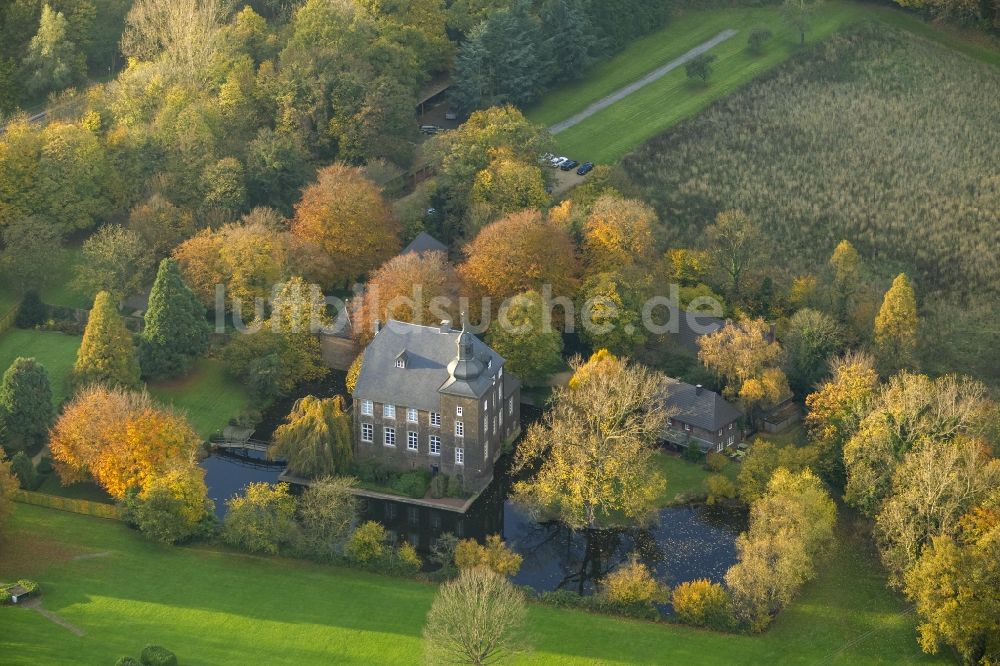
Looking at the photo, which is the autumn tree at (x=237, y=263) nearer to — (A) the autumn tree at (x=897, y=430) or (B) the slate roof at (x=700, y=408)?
(B) the slate roof at (x=700, y=408)

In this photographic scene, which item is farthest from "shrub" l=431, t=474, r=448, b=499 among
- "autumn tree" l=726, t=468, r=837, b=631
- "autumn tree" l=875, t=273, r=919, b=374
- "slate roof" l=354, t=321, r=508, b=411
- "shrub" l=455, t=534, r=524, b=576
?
"autumn tree" l=875, t=273, r=919, b=374

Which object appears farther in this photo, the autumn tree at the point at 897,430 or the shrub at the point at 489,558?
the autumn tree at the point at 897,430

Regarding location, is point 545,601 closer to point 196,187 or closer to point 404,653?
point 404,653

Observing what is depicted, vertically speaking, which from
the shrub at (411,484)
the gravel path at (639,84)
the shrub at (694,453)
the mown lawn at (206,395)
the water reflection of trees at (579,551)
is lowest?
the water reflection of trees at (579,551)

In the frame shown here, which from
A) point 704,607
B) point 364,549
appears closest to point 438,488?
point 364,549

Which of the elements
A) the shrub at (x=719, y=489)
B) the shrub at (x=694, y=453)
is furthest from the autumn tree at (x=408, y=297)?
the shrub at (x=719, y=489)

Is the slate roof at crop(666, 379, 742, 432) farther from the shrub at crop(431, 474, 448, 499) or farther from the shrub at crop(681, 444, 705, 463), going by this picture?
the shrub at crop(431, 474, 448, 499)
